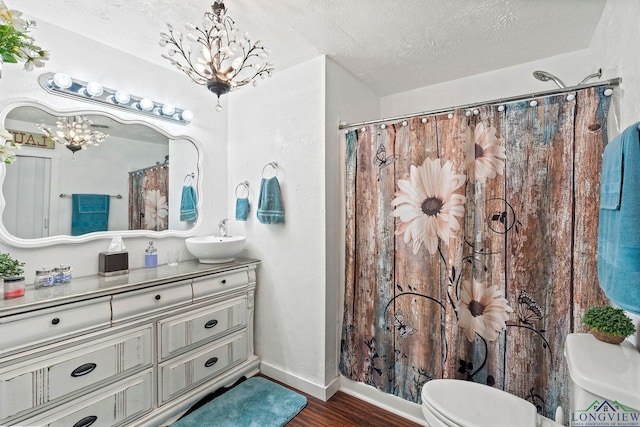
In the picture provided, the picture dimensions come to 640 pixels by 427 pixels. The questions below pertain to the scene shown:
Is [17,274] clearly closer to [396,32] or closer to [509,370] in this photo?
[396,32]

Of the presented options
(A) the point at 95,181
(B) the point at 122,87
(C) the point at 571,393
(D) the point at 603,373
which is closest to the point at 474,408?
(C) the point at 571,393

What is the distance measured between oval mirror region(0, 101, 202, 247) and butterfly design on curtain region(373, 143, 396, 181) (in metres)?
1.58

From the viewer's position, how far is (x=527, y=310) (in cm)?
160

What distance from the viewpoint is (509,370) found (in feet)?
5.39

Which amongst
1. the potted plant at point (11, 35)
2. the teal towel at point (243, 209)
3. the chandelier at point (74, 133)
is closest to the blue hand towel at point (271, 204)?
the teal towel at point (243, 209)

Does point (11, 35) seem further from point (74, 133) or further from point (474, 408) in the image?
point (474, 408)

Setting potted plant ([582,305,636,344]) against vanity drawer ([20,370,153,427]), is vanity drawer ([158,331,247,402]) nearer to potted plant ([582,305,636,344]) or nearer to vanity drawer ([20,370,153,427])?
vanity drawer ([20,370,153,427])

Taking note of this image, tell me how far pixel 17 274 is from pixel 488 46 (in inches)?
124

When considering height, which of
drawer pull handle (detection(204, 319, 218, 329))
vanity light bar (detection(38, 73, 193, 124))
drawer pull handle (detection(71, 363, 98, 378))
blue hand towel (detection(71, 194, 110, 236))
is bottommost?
drawer pull handle (detection(71, 363, 98, 378))

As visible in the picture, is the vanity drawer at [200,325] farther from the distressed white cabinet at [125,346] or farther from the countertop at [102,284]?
the countertop at [102,284]

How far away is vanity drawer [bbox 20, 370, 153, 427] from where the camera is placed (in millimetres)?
1476

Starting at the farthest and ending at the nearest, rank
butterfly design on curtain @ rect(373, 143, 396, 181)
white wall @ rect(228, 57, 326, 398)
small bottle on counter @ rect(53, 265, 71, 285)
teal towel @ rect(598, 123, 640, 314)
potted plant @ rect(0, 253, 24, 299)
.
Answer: white wall @ rect(228, 57, 326, 398), butterfly design on curtain @ rect(373, 143, 396, 181), small bottle on counter @ rect(53, 265, 71, 285), potted plant @ rect(0, 253, 24, 299), teal towel @ rect(598, 123, 640, 314)

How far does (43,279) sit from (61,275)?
3.2 inches

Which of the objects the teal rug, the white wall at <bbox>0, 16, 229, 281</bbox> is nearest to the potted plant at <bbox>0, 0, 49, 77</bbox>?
the white wall at <bbox>0, 16, 229, 281</bbox>
